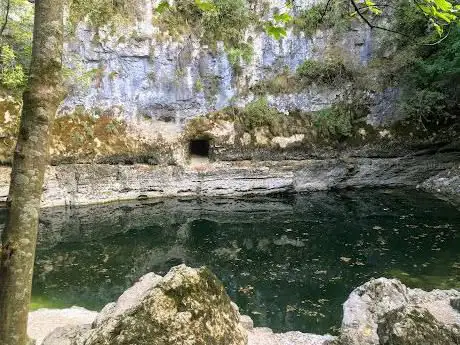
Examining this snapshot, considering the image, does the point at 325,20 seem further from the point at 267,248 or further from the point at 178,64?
the point at 267,248

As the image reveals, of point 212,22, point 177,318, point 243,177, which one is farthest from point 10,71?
point 177,318

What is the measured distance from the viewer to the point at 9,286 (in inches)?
76.1

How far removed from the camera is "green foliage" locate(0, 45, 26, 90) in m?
12.0

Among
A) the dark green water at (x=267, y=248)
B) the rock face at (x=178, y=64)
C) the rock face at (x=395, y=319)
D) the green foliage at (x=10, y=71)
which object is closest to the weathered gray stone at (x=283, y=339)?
the rock face at (x=395, y=319)

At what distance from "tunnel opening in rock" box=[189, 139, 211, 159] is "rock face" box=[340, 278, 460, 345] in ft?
39.3

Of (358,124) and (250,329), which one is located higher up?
(358,124)

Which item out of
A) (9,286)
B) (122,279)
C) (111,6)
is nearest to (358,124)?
(111,6)

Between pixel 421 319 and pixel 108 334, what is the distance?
229cm

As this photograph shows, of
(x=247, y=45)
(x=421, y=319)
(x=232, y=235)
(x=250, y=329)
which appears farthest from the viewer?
(x=247, y=45)

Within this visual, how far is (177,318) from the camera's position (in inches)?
124

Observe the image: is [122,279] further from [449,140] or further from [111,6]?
[449,140]

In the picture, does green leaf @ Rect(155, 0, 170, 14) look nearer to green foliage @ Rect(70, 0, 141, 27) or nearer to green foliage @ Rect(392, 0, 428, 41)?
green foliage @ Rect(70, 0, 141, 27)

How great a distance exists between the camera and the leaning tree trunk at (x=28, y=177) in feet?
6.36

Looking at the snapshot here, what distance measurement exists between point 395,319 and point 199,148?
570 inches
